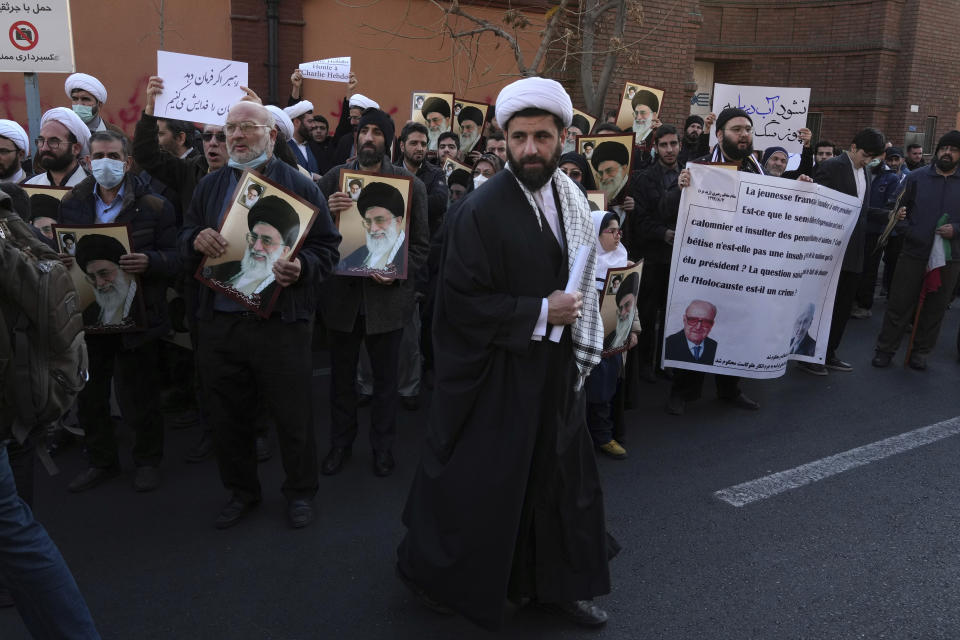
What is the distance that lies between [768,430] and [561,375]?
9.96 feet

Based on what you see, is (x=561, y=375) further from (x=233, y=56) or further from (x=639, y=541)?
(x=233, y=56)

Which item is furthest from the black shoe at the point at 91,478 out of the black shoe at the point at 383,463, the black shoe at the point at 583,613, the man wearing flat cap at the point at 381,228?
the black shoe at the point at 583,613

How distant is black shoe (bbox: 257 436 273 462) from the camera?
4.91 m

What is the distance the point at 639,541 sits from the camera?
3.91 meters

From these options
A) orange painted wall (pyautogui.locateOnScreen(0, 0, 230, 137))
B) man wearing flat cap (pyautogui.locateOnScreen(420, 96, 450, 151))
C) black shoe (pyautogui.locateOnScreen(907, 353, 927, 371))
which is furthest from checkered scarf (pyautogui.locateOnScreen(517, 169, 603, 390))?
orange painted wall (pyautogui.locateOnScreen(0, 0, 230, 137))

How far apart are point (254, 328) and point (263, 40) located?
923 cm

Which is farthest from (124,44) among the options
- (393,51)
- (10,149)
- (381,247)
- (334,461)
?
(334,461)

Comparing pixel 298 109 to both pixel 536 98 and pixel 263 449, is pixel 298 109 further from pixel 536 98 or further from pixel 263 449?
pixel 536 98

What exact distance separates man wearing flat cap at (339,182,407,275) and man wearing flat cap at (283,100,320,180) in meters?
3.36

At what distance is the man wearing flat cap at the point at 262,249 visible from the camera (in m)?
3.68

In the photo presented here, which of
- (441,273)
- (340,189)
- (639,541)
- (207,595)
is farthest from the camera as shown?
(340,189)

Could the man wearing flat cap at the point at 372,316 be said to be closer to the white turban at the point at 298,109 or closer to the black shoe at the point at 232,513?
the black shoe at the point at 232,513

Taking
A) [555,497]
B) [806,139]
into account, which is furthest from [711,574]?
[806,139]

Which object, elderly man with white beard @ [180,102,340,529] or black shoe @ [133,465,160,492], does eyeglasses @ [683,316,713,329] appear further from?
black shoe @ [133,465,160,492]
